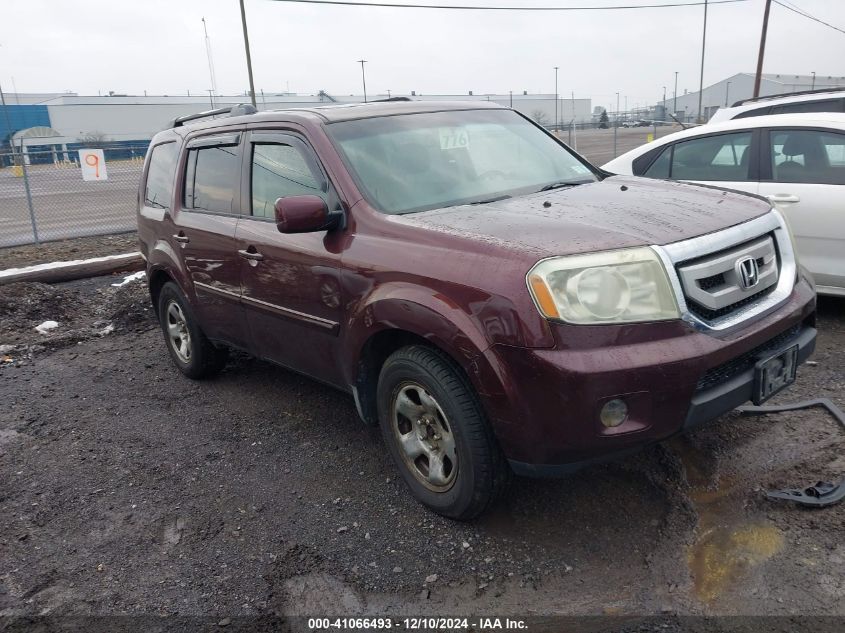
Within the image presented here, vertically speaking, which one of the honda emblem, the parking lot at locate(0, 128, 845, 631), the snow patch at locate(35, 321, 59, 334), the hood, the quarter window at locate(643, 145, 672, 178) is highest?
the hood

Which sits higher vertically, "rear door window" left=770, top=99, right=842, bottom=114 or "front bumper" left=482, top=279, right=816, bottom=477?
"rear door window" left=770, top=99, right=842, bottom=114

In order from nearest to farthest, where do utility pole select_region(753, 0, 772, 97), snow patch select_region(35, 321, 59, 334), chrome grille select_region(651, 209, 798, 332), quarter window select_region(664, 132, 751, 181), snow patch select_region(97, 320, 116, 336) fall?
chrome grille select_region(651, 209, 798, 332), quarter window select_region(664, 132, 751, 181), snow patch select_region(97, 320, 116, 336), snow patch select_region(35, 321, 59, 334), utility pole select_region(753, 0, 772, 97)

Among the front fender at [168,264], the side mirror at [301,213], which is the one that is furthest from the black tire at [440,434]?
the front fender at [168,264]

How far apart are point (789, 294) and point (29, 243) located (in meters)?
11.6

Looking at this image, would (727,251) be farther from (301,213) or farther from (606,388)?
(301,213)

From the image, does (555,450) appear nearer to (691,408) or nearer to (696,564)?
(691,408)

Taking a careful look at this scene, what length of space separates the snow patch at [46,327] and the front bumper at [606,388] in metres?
5.76

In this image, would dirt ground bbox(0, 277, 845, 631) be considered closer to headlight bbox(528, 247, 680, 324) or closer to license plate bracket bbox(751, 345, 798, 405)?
license plate bracket bbox(751, 345, 798, 405)

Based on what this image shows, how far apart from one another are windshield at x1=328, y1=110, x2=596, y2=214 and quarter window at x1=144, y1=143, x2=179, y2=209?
1986 mm

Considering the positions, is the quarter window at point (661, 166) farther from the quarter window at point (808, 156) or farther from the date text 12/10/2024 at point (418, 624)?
the date text 12/10/2024 at point (418, 624)

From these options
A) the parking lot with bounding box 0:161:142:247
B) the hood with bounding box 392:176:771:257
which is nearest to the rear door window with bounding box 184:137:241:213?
the hood with bounding box 392:176:771:257

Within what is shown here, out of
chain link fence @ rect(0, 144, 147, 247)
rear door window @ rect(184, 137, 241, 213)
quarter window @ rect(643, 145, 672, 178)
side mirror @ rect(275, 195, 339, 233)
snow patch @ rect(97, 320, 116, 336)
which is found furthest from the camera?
chain link fence @ rect(0, 144, 147, 247)

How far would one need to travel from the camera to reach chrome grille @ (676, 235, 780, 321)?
2.74m

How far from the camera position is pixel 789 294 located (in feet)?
10.4
